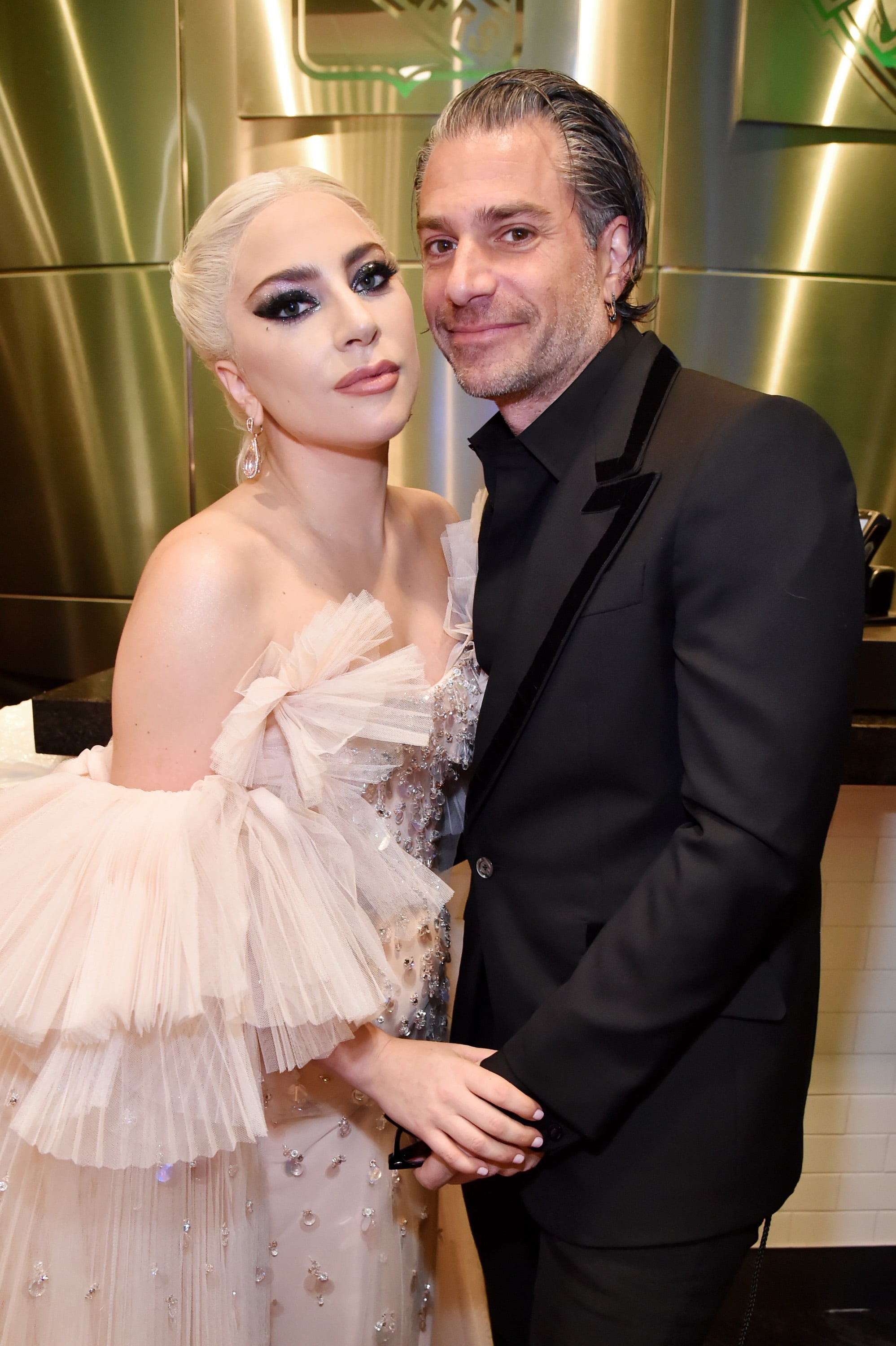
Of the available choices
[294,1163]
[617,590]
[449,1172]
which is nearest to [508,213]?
[617,590]

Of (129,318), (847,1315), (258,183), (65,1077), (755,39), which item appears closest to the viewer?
(65,1077)

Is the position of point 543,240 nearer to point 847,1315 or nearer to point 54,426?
point 847,1315

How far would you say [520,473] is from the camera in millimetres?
1464

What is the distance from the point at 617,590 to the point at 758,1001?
0.51 m

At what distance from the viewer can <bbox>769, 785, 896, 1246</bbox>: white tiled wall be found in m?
2.22

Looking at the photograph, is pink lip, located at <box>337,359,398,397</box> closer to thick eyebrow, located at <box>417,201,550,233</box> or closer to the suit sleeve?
thick eyebrow, located at <box>417,201,550,233</box>

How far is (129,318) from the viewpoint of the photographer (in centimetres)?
382

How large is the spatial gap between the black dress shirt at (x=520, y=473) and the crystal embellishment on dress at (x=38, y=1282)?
0.99 meters

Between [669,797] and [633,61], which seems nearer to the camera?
[669,797]

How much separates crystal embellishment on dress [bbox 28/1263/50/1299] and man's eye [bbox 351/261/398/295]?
4.45 feet

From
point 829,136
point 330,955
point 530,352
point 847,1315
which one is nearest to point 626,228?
point 530,352

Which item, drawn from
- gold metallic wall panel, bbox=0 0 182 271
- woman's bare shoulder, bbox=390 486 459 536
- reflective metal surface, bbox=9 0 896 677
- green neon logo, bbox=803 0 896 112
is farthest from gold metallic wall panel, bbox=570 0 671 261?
woman's bare shoulder, bbox=390 486 459 536

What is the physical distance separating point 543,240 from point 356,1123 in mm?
1284

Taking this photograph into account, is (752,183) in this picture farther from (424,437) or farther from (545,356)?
(545,356)
